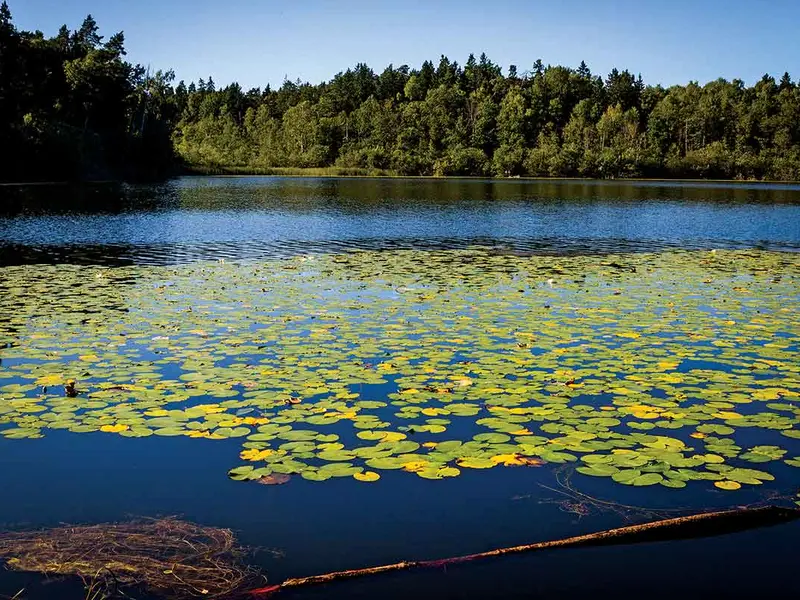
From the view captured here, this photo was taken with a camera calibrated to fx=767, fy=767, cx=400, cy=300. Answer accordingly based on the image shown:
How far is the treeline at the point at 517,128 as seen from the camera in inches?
4705

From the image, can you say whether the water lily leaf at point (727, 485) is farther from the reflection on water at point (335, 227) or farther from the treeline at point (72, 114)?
the treeline at point (72, 114)

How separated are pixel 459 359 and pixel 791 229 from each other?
92.3ft

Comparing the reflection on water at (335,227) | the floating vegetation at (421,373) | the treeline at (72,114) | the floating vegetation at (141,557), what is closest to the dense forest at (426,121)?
the treeline at (72,114)

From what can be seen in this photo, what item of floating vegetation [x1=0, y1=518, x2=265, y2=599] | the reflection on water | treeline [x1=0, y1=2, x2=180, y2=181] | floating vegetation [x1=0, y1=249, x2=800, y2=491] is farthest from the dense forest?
floating vegetation [x1=0, y1=518, x2=265, y2=599]

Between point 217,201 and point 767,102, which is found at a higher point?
point 767,102

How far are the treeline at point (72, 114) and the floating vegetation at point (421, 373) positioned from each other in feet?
173

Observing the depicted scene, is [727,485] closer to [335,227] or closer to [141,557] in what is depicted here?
[141,557]

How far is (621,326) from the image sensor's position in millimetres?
11195

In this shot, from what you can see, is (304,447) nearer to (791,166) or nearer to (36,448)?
(36,448)

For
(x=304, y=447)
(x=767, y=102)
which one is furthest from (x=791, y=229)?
(x=767, y=102)

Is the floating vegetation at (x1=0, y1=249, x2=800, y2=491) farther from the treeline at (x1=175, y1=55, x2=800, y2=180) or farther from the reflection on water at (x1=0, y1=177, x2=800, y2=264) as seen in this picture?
the treeline at (x1=175, y1=55, x2=800, y2=180)

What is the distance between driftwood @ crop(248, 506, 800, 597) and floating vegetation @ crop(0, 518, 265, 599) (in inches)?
23.2

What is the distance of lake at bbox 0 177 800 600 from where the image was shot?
4.78m

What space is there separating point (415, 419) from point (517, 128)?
132m
